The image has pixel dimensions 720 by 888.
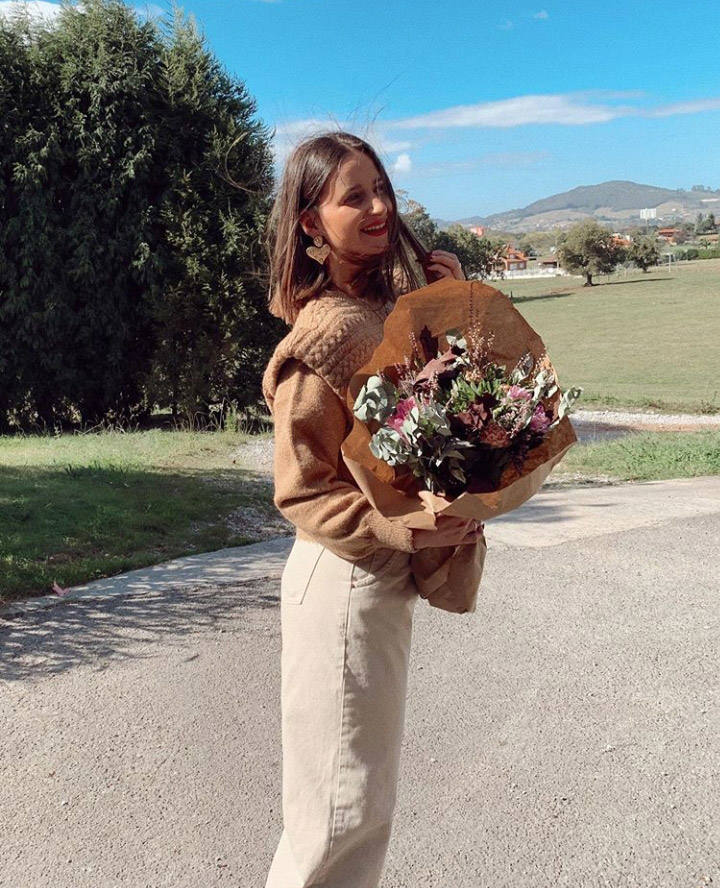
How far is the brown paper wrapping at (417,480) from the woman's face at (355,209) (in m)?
0.31

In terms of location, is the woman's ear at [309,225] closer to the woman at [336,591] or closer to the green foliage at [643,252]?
the woman at [336,591]

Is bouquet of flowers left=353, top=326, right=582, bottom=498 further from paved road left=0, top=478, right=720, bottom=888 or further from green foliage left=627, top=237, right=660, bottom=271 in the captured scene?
green foliage left=627, top=237, right=660, bottom=271

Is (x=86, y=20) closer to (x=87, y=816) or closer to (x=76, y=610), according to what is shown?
(x=76, y=610)

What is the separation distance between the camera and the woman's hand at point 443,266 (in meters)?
2.34

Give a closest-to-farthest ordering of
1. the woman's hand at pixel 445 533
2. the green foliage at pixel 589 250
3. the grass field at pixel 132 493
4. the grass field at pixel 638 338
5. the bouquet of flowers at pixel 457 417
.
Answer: the bouquet of flowers at pixel 457 417
the woman's hand at pixel 445 533
the grass field at pixel 132 493
the grass field at pixel 638 338
the green foliage at pixel 589 250

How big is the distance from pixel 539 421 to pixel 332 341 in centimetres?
49

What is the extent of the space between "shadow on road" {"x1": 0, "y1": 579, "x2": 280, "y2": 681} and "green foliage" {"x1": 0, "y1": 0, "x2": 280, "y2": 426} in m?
6.63

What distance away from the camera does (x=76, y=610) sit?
5.11 m

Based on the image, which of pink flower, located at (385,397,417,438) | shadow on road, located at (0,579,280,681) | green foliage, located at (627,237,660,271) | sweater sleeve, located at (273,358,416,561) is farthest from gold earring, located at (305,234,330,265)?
green foliage, located at (627,237,660,271)

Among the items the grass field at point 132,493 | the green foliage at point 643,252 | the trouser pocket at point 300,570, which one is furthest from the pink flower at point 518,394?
the green foliage at point 643,252

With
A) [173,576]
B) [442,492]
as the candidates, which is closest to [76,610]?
[173,576]

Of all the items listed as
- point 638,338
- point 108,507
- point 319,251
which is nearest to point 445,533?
point 319,251

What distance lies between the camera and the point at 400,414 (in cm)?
182

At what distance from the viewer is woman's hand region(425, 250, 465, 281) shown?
2.34 m
